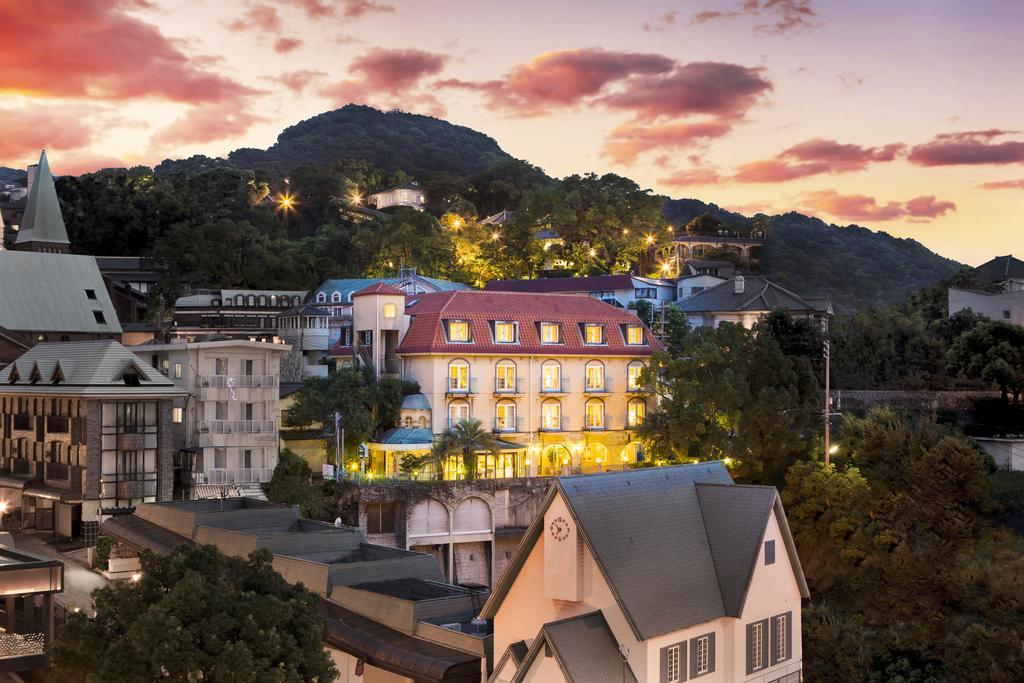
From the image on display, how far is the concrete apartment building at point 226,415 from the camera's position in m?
63.1

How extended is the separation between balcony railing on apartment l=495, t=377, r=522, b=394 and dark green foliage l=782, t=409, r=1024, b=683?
1805 centimetres

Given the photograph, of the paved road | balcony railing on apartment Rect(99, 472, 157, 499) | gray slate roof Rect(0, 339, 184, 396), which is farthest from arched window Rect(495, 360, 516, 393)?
the paved road

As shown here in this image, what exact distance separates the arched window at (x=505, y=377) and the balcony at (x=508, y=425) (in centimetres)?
184

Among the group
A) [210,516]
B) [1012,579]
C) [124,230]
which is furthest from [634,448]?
[124,230]

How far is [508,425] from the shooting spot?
230 ft

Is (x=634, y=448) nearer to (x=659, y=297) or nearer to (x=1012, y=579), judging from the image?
(x=1012, y=579)

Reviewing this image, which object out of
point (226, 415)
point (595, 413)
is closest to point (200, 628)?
point (226, 415)

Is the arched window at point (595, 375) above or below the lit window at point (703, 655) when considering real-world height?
above

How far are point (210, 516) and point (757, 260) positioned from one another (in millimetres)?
106325

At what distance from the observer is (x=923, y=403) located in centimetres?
6888

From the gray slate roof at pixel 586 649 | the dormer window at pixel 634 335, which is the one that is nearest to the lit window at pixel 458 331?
the dormer window at pixel 634 335

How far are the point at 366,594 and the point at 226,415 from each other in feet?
104

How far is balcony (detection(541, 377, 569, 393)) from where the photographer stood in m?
71.3

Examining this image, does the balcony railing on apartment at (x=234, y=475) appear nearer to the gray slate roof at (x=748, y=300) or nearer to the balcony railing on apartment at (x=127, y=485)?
the balcony railing on apartment at (x=127, y=485)
